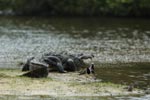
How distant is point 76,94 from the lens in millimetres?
28234

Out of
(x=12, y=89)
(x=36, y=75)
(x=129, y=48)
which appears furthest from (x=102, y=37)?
(x=12, y=89)

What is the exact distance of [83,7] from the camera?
379ft

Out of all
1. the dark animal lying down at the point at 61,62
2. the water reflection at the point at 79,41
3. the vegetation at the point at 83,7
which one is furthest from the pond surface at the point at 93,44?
the vegetation at the point at 83,7

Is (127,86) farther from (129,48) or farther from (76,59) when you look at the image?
(129,48)

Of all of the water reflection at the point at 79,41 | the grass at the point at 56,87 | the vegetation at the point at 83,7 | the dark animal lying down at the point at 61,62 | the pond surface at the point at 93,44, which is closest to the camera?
the grass at the point at 56,87

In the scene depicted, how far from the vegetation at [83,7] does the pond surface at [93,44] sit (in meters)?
25.2

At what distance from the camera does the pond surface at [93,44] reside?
1479 inches

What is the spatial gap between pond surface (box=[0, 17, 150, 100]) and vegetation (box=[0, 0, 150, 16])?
25207 mm

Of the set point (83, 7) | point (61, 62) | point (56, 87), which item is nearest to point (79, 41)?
point (61, 62)

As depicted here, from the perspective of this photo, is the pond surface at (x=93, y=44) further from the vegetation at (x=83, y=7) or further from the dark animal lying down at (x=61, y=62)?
the vegetation at (x=83, y=7)

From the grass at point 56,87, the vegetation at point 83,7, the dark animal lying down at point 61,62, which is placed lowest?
the grass at point 56,87

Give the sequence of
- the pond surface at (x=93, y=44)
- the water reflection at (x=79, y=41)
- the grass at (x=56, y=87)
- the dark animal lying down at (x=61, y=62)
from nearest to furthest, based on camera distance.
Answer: the grass at (x=56, y=87)
the dark animal lying down at (x=61, y=62)
the pond surface at (x=93, y=44)
the water reflection at (x=79, y=41)

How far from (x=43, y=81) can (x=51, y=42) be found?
28.9 m

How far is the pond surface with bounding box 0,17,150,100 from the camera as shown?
37.6 meters
